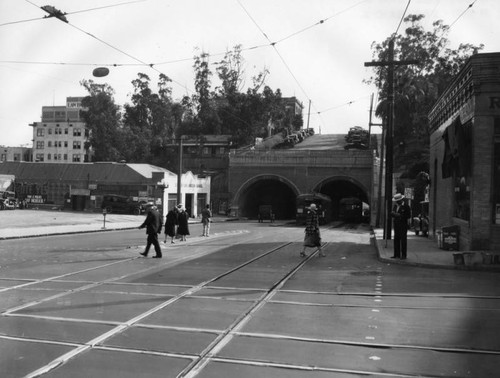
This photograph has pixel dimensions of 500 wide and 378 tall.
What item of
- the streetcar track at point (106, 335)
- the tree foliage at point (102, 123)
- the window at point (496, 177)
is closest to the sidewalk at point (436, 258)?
the window at point (496, 177)

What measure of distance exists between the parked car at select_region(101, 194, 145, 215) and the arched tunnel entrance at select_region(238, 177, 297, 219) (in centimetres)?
1389

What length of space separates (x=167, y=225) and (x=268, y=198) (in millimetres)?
47619

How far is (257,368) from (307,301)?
360 cm

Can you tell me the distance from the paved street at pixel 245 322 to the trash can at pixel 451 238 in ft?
16.2

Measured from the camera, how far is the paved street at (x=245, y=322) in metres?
5.26

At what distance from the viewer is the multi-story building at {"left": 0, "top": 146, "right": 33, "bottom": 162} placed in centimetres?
11488

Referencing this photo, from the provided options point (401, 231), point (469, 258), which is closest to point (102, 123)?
point (401, 231)

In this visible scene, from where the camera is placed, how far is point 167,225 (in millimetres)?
20031

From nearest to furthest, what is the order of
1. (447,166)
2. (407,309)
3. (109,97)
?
(407,309), (447,166), (109,97)

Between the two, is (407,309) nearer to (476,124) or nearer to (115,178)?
(476,124)

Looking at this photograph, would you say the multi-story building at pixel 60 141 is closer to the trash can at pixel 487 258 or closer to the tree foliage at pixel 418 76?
the tree foliage at pixel 418 76

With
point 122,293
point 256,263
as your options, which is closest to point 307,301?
point 122,293

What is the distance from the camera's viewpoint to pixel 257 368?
517 cm

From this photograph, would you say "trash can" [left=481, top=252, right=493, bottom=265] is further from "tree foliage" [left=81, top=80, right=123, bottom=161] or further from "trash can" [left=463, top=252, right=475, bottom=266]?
"tree foliage" [left=81, top=80, right=123, bottom=161]
